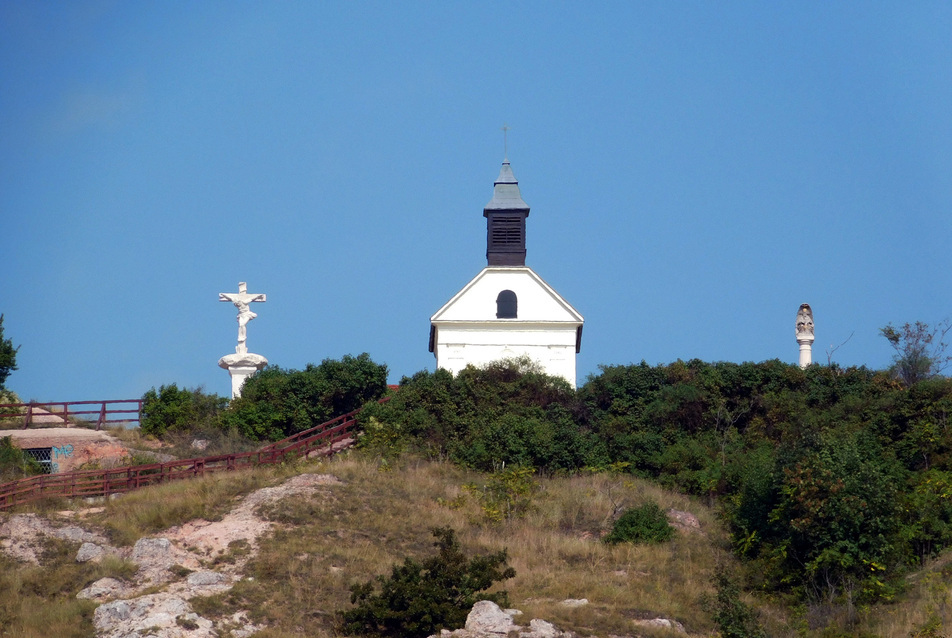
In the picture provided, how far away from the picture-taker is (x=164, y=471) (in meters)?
37.0

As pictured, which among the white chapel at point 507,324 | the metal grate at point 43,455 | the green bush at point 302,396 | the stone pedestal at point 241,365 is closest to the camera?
the metal grate at point 43,455

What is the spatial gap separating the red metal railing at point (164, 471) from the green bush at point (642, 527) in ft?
32.2

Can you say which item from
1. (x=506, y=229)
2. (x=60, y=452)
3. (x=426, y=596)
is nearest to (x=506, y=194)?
(x=506, y=229)

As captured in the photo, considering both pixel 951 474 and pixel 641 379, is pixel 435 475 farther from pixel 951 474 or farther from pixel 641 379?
pixel 951 474

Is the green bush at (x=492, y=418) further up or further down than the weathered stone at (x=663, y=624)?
further up

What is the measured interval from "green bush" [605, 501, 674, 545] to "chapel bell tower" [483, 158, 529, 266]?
61.5 ft

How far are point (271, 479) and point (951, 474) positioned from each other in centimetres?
1681

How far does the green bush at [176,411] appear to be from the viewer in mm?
43156

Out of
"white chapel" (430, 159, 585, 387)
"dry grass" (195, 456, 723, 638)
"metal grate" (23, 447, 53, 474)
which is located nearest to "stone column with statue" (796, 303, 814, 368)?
"white chapel" (430, 159, 585, 387)

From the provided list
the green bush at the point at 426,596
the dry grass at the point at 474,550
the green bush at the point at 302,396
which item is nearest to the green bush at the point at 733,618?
the dry grass at the point at 474,550

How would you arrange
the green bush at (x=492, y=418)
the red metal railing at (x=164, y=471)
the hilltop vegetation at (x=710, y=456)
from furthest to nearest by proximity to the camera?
1. the green bush at (x=492, y=418)
2. the red metal railing at (x=164, y=471)
3. the hilltop vegetation at (x=710, y=456)

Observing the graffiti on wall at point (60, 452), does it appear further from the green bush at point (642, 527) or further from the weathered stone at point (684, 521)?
the weathered stone at point (684, 521)

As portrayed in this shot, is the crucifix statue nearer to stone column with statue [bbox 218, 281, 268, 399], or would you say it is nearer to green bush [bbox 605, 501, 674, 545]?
stone column with statue [bbox 218, 281, 268, 399]

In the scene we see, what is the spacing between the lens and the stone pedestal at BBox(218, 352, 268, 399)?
156 ft
